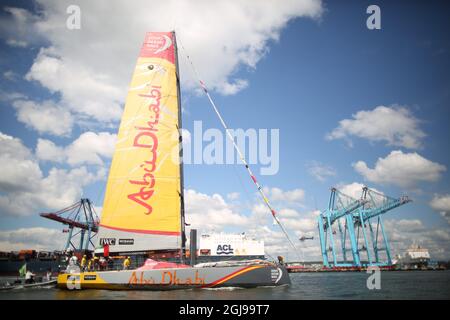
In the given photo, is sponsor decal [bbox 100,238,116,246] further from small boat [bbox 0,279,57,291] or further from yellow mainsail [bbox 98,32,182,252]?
small boat [bbox 0,279,57,291]

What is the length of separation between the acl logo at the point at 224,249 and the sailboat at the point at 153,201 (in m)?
56.9

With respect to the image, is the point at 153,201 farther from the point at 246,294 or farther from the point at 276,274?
the point at 276,274

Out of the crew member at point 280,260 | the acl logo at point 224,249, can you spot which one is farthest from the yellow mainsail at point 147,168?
the acl logo at point 224,249

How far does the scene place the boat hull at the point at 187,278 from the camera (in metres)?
14.1

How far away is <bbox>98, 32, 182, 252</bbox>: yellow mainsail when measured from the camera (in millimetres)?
16078

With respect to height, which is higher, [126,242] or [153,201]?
[153,201]

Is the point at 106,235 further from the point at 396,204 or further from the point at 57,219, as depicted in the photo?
the point at 396,204

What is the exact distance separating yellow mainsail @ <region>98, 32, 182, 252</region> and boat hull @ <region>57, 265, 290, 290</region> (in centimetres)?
169

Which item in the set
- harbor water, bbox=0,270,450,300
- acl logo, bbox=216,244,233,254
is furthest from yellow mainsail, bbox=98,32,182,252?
acl logo, bbox=216,244,233,254

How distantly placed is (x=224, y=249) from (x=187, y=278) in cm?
5911

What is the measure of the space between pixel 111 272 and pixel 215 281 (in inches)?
203

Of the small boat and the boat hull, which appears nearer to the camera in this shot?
the boat hull

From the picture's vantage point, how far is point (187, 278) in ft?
46.3

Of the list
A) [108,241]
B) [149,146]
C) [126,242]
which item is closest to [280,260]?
[126,242]
